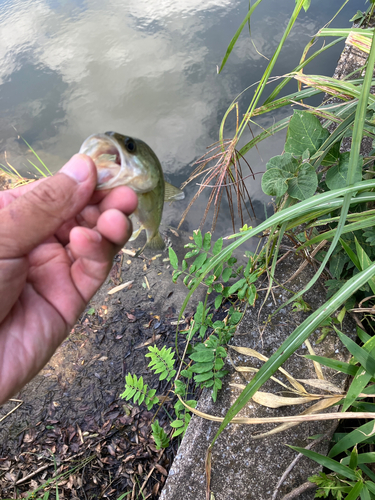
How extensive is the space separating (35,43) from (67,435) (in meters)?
8.06

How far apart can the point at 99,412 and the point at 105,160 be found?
2382mm

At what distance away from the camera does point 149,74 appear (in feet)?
18.3

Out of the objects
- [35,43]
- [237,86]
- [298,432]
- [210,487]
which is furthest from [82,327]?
[35,43]

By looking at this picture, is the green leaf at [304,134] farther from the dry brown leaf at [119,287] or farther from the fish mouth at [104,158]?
the dry brown leaf at [119,287]

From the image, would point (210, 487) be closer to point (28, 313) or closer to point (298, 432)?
point (298, 432)

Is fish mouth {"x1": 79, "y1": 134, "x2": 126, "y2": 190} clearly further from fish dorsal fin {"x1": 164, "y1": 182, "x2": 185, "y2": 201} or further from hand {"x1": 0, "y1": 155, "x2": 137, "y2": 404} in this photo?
fish dorsal fin {"x1": 164, "y1": 182, "x2": 185, "y2": 201}

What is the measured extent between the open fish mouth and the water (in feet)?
9.79

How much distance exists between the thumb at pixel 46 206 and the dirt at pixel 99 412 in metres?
2.08

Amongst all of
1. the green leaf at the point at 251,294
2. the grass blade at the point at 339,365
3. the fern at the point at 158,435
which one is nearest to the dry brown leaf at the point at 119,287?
the fern at the point at 158,435

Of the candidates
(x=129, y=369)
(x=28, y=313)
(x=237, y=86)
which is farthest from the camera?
(x=237, y=86)

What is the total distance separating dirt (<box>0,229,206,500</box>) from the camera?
2373 mm

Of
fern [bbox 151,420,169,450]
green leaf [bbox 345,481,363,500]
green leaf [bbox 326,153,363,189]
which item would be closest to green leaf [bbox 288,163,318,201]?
green leaf [bbox 326,153,363,189]

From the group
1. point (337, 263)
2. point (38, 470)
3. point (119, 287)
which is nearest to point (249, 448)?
point (337, 263)

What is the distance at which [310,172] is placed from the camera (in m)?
1.48
